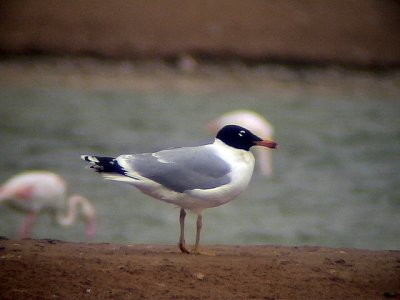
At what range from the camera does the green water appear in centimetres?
967

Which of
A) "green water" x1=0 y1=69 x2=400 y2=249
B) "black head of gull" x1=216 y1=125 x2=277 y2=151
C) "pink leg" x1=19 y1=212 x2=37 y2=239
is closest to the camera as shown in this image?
"black head of gull" x1=216 y1=125 x2=277 y2=151

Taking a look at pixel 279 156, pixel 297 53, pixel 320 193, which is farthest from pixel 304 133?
pixel 297 53

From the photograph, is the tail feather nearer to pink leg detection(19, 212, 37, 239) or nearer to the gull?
the gull

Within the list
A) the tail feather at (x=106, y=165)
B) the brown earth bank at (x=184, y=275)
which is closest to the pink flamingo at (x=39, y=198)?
the brown earth bank at (x=184, y=275)

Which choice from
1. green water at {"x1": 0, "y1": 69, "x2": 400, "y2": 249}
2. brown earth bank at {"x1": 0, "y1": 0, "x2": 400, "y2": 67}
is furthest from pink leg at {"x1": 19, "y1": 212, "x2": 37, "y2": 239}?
A: brown earth bank at {"x1": 0, "y1": 0, "x2": 400, "y2": 67}

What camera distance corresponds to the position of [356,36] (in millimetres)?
19156

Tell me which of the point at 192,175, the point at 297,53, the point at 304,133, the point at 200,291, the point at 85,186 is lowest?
the point at 200,291

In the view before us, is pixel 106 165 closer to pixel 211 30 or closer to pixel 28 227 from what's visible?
pixel 28 227

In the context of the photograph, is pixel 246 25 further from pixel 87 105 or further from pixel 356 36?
pixel 87 105

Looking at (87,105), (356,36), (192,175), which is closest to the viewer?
(192,175)

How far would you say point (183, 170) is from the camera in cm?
473

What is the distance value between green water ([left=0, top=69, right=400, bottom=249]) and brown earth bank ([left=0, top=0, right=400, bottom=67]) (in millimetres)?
1804

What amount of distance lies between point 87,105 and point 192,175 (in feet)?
33.3

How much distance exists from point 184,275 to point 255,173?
297 inches
